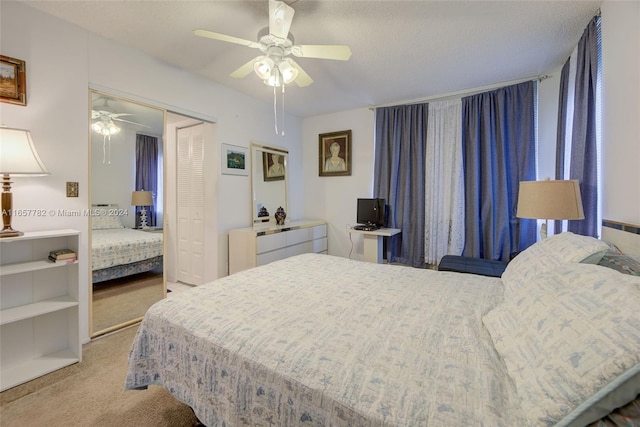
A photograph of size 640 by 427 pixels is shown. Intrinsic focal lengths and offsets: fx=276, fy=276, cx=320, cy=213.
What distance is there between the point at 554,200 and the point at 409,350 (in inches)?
71.8

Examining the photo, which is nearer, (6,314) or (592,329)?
(592,329)

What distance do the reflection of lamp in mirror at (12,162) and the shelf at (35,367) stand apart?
95 cm

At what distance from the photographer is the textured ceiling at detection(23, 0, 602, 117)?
77.9 inches

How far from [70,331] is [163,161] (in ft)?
5.57

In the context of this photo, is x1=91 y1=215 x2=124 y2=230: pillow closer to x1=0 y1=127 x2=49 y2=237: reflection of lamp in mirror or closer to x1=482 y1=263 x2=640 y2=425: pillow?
x1=0 y1=127 x2=49 y2=237: reflection of lamp in mirror

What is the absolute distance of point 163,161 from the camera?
9.67 feet

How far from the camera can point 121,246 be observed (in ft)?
8.72

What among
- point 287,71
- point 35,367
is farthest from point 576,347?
point 35,367

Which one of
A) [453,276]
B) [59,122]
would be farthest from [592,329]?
[59,122]

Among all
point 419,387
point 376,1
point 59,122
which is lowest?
point 419,387

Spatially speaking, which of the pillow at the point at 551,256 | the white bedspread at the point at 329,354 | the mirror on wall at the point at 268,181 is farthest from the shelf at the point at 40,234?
the pillow at the point at 551,256

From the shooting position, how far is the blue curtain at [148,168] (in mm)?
2758

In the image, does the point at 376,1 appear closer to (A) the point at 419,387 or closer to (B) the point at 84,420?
(A) the point at 419,387

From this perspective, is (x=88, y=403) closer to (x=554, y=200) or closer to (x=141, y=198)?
(x=141, y=198)
